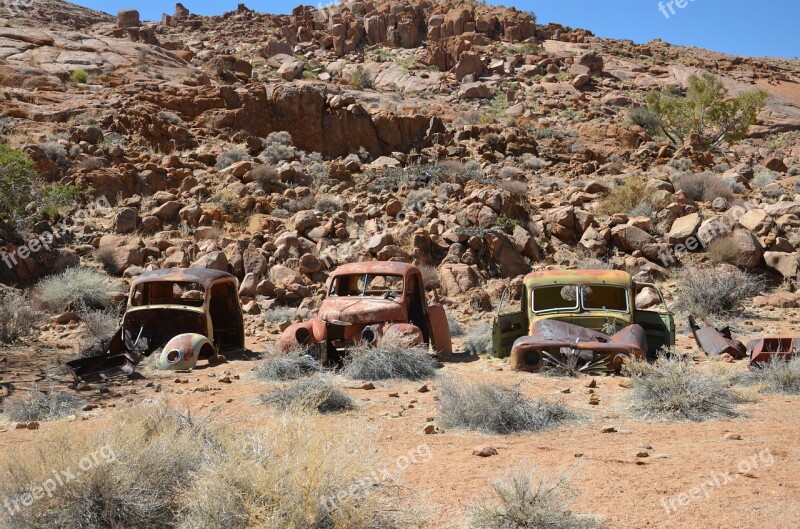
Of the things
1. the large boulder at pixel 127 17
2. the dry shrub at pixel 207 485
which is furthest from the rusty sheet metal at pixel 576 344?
the large boulder at pixel 127 17

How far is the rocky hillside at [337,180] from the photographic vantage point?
16.2m

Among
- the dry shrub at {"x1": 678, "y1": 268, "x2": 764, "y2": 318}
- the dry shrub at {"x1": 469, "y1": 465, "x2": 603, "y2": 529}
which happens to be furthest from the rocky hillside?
the dry shrub at {"x1": 469, "y1": 465, "x2": 603, "y2": 529}

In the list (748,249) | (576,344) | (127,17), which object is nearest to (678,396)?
(576,344)

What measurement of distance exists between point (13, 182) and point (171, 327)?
8166 mm

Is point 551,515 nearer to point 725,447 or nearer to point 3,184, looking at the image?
point 725,447

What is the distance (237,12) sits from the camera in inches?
2446

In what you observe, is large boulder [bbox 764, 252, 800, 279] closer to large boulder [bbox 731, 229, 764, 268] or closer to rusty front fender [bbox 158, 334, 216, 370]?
large boulder [bbox 731, 229, 764, 268]

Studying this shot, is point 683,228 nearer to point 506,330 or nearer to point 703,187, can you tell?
point 703,187

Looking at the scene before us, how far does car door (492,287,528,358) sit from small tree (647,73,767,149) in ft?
82.3

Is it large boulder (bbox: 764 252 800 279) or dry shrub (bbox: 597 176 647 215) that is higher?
dry shrub (bbox: 597 176 647 215)

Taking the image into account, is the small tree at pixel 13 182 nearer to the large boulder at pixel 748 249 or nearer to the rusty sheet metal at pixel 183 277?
the rusty sheet metal at pixel 183 277

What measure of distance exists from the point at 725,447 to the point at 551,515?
2219 mm

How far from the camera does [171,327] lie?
10398mm

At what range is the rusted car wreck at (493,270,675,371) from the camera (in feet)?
27.1
